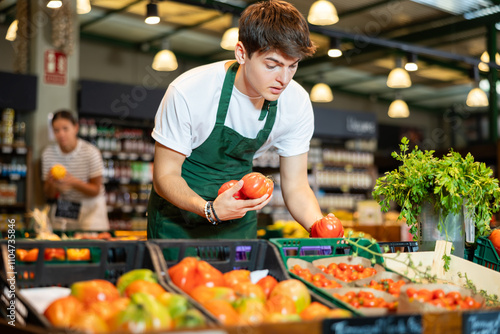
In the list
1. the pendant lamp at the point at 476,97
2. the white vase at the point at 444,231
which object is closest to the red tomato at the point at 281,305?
the white vase at the point at 444,231

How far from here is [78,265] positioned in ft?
4.83

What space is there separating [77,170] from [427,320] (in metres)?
4.50

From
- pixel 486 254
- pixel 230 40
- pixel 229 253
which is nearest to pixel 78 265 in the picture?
pixel 229 253

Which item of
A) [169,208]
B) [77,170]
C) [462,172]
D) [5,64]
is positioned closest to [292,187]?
[169,208]

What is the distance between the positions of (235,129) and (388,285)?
3.26 feet

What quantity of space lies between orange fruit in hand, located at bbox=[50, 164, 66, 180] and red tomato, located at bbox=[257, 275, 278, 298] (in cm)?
382

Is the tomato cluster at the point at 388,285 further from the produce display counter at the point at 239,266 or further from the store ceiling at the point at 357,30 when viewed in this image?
the store ceiling at the point at 357,30

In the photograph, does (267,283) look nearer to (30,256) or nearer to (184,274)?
(184,274)

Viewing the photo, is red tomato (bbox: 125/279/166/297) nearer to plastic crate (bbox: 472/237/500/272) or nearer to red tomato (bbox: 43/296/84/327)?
red tomato (bbox: 43/296/84/327)

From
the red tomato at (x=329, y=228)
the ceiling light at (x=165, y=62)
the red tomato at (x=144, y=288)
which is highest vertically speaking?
the ceiling light at (x=165, y=62)

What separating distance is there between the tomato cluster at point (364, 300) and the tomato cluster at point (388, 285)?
0.31 ft

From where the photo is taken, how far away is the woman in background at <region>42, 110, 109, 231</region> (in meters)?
5.07

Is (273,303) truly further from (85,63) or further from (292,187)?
(85,63)

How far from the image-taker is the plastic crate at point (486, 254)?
80.7 inches
